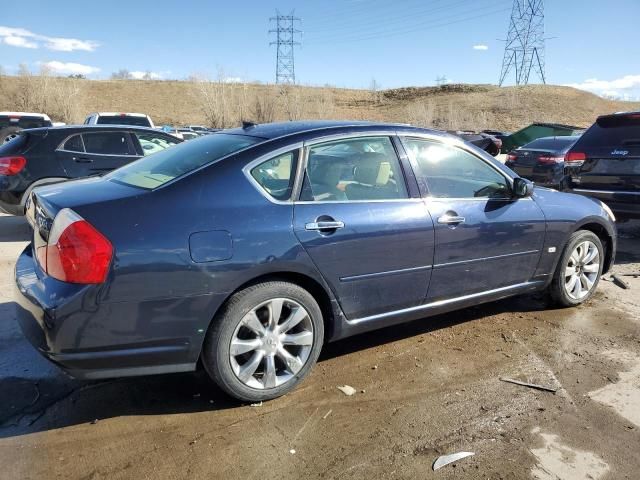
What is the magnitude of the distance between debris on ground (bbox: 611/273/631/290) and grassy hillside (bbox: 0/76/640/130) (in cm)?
4178

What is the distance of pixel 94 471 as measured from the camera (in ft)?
8.37

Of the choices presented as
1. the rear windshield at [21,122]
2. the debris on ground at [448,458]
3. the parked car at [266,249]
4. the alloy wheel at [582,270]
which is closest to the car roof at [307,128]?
the parked car at [266,249]

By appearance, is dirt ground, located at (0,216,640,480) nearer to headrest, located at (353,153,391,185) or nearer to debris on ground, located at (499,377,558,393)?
debris on ground, located at (499,377,558,393)

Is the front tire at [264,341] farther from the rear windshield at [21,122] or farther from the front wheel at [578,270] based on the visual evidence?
the rear windshield at [21,122]

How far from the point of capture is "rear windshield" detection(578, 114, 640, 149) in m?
6.65

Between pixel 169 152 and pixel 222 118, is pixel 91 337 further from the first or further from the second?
pixel 222 118

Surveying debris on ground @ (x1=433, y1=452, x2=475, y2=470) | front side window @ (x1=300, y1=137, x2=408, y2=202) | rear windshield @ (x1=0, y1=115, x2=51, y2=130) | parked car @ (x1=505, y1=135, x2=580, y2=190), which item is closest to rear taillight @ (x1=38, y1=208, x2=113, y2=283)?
front side window @ (x1=300, y1=137, x2=408, y2=202)

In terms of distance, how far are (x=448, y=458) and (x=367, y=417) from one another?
0.53 metres

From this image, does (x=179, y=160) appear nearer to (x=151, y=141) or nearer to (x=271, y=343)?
(x=271, y=343)

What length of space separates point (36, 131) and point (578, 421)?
722 cm

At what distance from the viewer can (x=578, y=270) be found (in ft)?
15.8

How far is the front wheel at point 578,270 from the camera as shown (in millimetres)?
4641

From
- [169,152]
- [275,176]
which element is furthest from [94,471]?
[169,152]

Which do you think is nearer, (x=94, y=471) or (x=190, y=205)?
(x=94, y=471)
